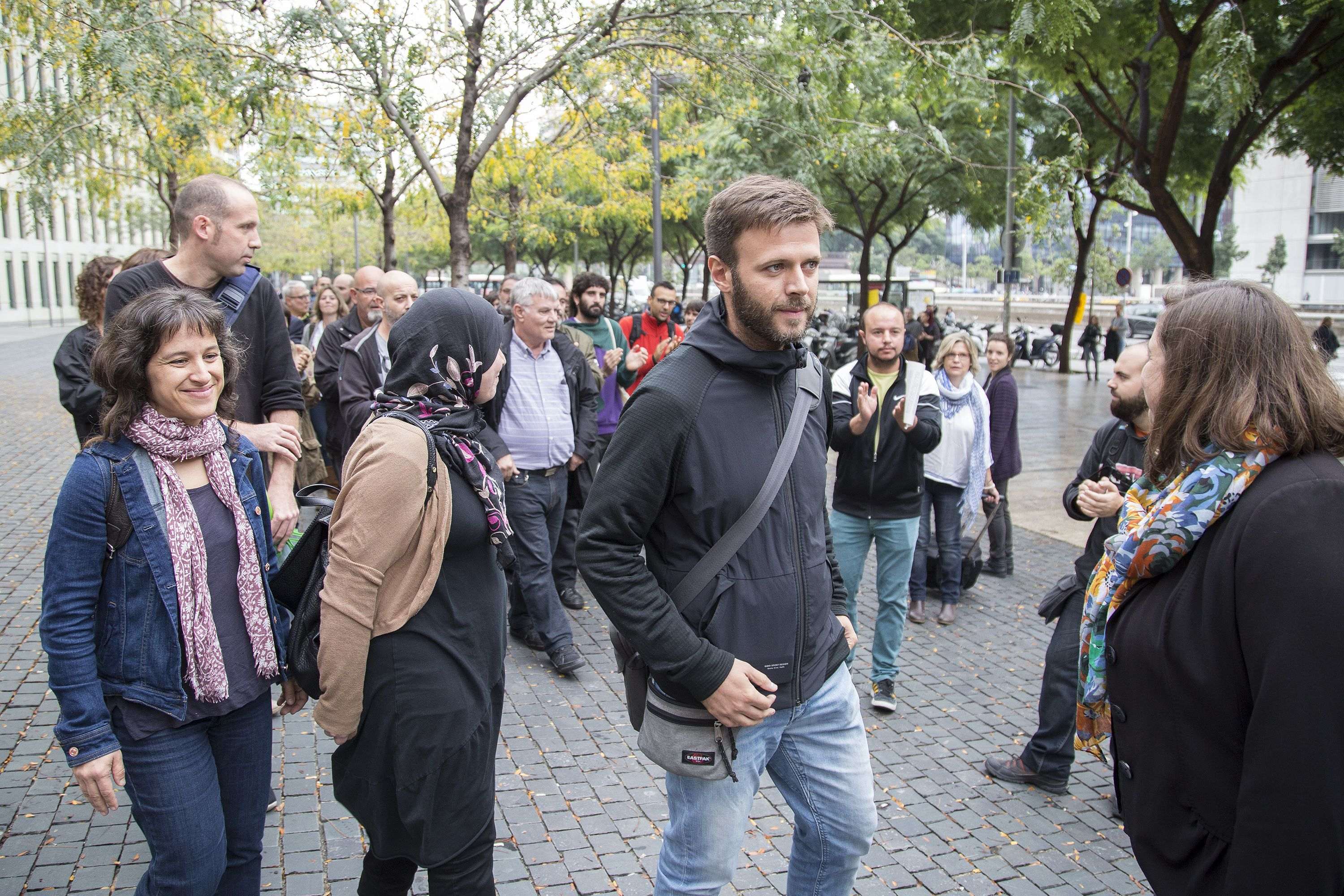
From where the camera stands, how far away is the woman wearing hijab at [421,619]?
2350 mm

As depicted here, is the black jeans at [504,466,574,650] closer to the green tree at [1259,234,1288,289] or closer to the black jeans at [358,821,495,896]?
the black jeans at [358,821,495,896]

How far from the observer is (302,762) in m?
4.18

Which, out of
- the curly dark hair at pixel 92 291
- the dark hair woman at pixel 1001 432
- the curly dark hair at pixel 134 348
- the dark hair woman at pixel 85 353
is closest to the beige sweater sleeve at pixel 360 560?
the curly dark hair at pixel 134 348

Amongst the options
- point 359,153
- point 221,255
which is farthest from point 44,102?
point 221,255

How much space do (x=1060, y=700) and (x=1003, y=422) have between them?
323cm

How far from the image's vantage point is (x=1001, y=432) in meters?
6.97

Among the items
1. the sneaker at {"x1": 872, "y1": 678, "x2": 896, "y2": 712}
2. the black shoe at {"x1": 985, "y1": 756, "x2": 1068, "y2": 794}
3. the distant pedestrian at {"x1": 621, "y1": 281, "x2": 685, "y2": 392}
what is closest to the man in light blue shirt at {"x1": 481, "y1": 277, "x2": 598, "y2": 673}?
the sneaker at {"x1": 872, "y1": 678, "x2": 896, "y2": 712}

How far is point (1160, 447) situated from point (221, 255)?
289 cm

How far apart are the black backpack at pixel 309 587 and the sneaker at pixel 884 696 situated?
3.07m

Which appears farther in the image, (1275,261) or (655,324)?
(1275,261)

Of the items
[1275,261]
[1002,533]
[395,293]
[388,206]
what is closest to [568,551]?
[395,293]

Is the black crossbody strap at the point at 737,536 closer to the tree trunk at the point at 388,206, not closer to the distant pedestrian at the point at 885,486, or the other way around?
the distant pedestrian at the point at 885,486

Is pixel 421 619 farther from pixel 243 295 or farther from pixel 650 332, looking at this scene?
pixel 650 332

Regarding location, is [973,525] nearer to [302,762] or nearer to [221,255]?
[302,762]
